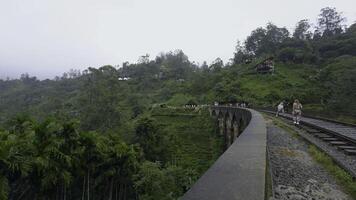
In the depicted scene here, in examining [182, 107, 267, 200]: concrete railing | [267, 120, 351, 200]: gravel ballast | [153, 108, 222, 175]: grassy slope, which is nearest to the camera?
[182, 107, 267, 200]: concrete railing

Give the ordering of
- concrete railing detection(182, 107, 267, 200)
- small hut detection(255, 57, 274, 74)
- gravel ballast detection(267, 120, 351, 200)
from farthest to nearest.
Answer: small hut detection(255, 57, 274, 74), gravel ballast detection(267, 120, 351, 200), concrete railing detection(182, 107, 267, 200)

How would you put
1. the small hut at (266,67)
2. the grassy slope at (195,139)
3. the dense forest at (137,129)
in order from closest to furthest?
the dense forest at (137,129), the grassy slope at (195,139), the small hut at (266,67)

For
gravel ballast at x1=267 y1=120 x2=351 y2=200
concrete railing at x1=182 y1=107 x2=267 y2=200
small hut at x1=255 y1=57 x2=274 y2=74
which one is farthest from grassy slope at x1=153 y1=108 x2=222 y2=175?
small hut at x1=255 y1=57 x2=274 y2=74

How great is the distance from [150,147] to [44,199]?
50.8 feet

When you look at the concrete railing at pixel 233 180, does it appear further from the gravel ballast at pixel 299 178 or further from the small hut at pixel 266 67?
the small hut at pixel 266 67

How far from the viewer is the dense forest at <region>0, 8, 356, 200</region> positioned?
55.5 feet

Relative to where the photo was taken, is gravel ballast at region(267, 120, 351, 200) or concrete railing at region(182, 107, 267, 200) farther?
gravel ballast at region(267, 120, 351, 200)

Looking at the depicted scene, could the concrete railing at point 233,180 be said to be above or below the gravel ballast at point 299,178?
above

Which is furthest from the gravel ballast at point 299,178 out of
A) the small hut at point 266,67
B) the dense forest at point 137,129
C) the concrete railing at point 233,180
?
the small hut at point 266,67

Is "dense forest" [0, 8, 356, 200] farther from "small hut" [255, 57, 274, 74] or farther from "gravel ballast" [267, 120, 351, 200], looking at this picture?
"gravel ballast" [267, 120, 351, 200]

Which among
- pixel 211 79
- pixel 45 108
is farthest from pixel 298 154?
pixel 211 79

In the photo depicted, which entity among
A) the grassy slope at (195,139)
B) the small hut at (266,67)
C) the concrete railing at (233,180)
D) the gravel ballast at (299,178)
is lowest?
the grassy slope at (195,139)

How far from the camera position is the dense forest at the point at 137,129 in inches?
666

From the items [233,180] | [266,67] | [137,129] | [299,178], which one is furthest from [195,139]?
[266,67]
